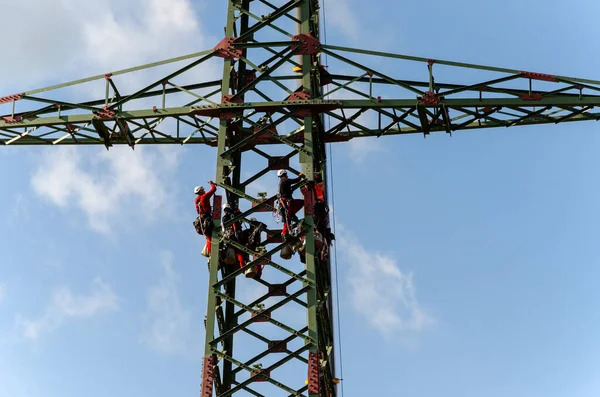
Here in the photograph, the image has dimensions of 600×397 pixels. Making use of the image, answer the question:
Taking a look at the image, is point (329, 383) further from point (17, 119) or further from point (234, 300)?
point (17, 119)

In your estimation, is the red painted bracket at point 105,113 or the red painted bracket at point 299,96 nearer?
the red painted bracket at point 299,96

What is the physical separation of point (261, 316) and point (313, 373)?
2036mm

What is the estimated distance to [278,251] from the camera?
116ft

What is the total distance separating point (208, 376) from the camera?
1345 inches

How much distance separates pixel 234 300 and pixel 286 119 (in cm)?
498

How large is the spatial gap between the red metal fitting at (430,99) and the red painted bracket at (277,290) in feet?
20.2

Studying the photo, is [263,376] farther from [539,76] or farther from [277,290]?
[539,76]

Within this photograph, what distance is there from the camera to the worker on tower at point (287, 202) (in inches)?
1393

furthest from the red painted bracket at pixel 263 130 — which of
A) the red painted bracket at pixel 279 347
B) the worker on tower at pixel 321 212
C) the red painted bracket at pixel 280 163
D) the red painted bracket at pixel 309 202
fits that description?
the red painted bracket at pixel 279 347

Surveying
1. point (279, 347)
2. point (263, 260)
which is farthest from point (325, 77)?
point (279, 347)

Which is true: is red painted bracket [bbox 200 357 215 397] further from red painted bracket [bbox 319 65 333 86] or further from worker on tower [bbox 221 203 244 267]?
red painted bracket [bbox 319 65 333 86]

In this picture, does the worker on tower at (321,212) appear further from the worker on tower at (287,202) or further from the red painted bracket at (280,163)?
the red painted bracket at (280,163)

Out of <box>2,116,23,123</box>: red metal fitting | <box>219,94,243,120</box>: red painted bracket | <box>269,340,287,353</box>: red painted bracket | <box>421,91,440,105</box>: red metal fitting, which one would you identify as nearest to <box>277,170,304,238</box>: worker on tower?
<box>219,94,243,120</box>: red painted bracket

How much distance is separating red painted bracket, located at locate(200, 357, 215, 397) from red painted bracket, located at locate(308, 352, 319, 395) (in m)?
2.34
